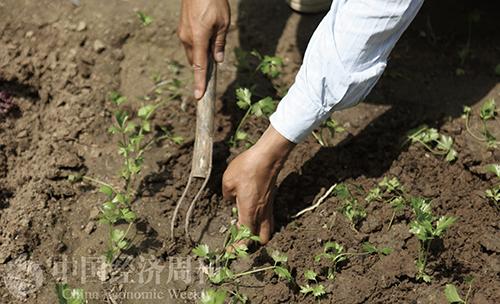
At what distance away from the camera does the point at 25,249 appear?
217 cm

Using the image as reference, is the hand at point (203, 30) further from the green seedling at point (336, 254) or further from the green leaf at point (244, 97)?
the green seedling at point (336, 254)

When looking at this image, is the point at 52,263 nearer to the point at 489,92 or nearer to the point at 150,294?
the point at 150,294

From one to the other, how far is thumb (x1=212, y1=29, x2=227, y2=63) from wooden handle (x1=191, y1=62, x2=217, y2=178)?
3 centimetres

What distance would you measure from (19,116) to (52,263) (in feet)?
2.12

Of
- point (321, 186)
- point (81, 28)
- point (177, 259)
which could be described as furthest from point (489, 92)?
point (81, 28)

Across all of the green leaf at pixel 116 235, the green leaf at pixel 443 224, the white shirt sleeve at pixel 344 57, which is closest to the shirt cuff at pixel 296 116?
the white shirt sleeve at pixel 344 57

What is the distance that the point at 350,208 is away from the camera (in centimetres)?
222

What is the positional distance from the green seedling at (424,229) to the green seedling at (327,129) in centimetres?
43

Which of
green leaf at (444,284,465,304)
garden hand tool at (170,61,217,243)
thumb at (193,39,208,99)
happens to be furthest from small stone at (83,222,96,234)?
green leaf at (444,284,465,304)

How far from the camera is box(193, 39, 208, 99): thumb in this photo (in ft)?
6.95

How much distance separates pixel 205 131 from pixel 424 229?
0.75 meters

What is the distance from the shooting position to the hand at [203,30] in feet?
6.80
